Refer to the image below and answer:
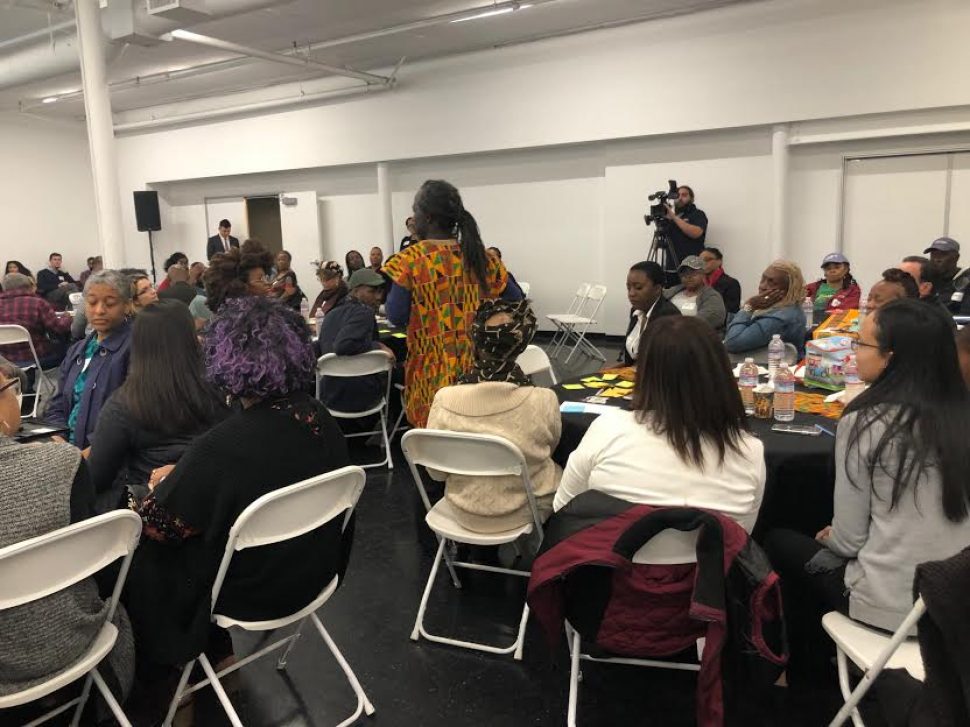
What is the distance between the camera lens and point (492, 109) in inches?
367

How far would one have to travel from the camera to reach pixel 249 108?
1146 cm

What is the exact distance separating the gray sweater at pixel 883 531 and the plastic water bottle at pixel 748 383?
0.87 metres

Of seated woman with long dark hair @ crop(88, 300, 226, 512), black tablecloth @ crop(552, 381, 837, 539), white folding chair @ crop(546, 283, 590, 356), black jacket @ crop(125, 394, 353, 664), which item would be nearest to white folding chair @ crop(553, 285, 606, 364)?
white folding chair @ crop(546, 283, 590, 356)

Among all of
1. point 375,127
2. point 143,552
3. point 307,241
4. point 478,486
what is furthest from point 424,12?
point 143,552

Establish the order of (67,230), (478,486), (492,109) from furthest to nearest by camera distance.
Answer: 1. (67,230)
2. (492,109)
3. (478,486)

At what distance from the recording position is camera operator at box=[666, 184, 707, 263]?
8.16m

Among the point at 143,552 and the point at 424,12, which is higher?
the point at 424,12

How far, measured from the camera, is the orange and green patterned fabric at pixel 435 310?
10.8 feet

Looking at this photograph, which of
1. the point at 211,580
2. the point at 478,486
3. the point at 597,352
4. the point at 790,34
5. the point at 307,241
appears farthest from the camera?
the point at 307,241

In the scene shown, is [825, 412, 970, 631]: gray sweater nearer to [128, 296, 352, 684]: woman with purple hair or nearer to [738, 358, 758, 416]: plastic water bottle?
[738, 358, 758, 416]: plastic water bottle

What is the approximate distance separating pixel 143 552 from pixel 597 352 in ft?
A: 23.3

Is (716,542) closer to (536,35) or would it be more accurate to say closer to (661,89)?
(661,89)

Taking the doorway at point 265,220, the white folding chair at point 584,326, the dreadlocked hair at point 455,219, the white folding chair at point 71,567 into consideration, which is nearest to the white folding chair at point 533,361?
the dreadlocked hair at point 455,219

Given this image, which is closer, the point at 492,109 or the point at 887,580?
the point at 887,580
